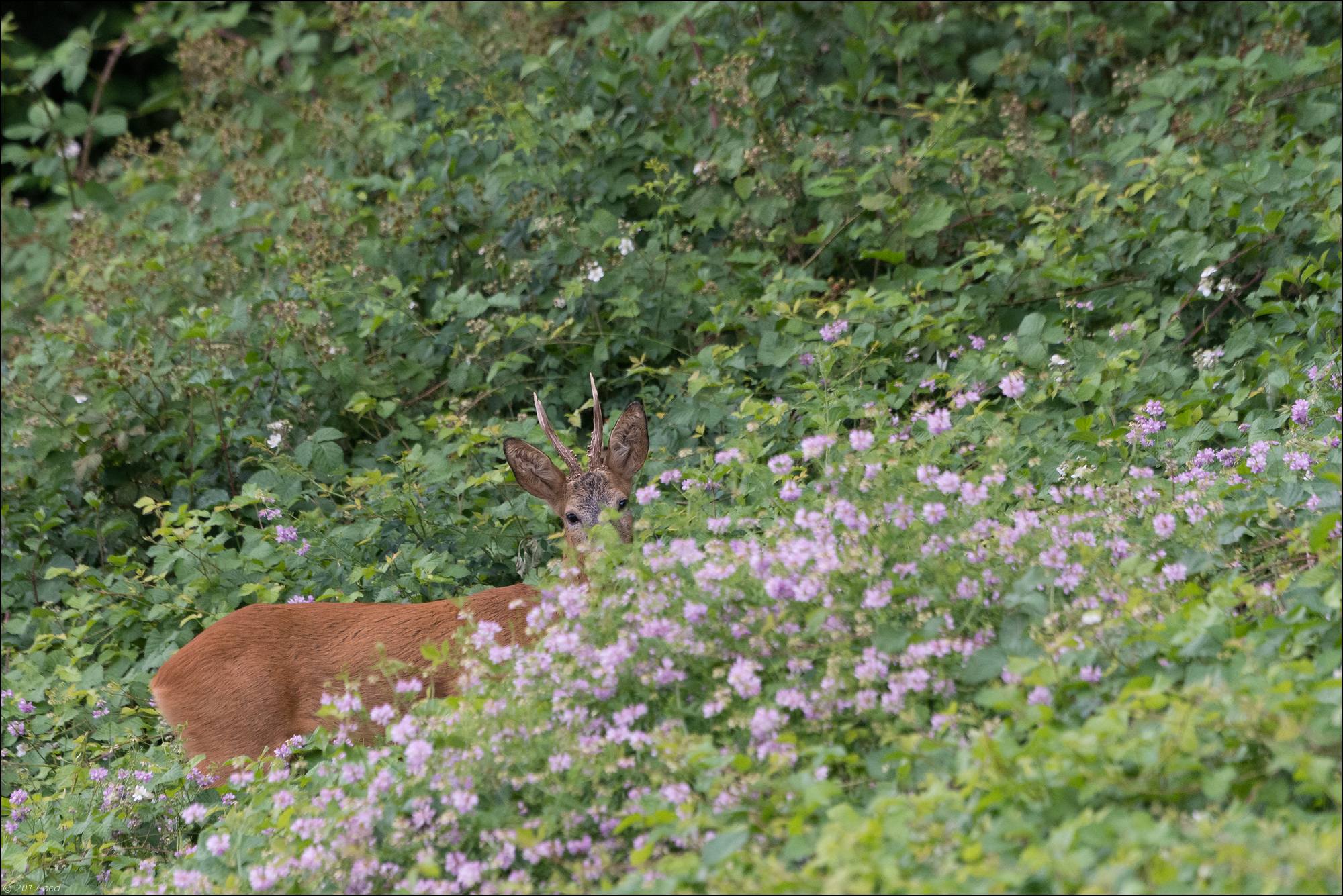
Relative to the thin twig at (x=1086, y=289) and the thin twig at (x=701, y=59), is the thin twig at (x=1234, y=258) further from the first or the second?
the thin twig at (x=701, y=59)

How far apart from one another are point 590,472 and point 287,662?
1227 millimetres

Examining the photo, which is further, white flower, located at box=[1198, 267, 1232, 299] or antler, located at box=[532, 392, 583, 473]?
white flower, located at box=[1198, 267, 1232, 299]

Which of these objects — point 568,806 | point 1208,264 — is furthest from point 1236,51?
point 568,806

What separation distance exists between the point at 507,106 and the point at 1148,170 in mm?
3045

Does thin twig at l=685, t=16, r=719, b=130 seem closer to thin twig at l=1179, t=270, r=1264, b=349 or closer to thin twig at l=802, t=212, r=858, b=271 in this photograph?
thin twig at l=802, t=212, r=858, b=271

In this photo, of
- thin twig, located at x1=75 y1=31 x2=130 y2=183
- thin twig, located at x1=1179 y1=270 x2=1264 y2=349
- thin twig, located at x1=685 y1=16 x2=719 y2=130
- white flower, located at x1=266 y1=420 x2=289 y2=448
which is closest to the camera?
white flower, located at x1=266 y1=420 x2=289 y2=448

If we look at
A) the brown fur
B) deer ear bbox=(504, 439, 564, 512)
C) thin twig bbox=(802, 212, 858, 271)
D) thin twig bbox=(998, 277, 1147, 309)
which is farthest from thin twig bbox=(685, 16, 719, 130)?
the brown fur

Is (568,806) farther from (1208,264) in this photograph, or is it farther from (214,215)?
(214,215)

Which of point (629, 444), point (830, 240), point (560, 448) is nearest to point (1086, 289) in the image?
point (830, 240)

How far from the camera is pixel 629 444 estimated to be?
5.33m

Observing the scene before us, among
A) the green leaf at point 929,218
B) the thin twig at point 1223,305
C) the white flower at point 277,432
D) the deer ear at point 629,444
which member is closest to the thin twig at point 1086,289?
the thin twig at point 1223,305

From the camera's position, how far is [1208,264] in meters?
5.99

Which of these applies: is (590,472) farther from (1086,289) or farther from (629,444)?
(1086,289)

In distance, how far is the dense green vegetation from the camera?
10.2 feet
